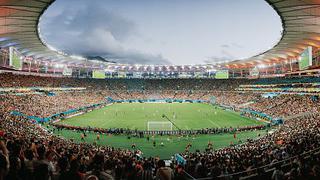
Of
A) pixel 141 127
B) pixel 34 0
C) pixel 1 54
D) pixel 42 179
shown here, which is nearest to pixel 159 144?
pixel 141 127

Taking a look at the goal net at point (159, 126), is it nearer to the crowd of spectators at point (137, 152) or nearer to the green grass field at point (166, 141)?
the green grass field at point (166, 141)

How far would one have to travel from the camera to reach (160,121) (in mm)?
46906

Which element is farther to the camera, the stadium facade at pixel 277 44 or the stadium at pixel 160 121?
the stadium facade at pixel 277 44

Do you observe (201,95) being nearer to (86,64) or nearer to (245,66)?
(245,66)

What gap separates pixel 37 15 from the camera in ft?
111

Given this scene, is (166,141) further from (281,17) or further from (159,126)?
(281,17)

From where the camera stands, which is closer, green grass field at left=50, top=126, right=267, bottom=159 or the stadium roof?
green grass field at left=50, top=126, right=267, bottom=159

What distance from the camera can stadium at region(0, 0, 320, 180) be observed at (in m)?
7.64

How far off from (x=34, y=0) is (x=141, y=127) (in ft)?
71.7

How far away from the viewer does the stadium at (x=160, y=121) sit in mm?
7645

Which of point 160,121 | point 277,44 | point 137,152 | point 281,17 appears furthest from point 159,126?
point 277,44

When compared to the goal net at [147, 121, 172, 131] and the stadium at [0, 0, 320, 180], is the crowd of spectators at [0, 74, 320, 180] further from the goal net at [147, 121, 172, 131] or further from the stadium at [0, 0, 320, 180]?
the goal net at [147, 121, 172, 131]

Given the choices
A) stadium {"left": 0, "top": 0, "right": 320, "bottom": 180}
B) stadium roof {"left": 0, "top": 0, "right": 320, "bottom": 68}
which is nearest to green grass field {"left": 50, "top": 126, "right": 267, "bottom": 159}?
stadium {"left": 0, "top": 0, "right": 320, "bottom": 180}

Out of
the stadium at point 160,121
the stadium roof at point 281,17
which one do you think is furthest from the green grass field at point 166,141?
the stadium roof at point 281,17
